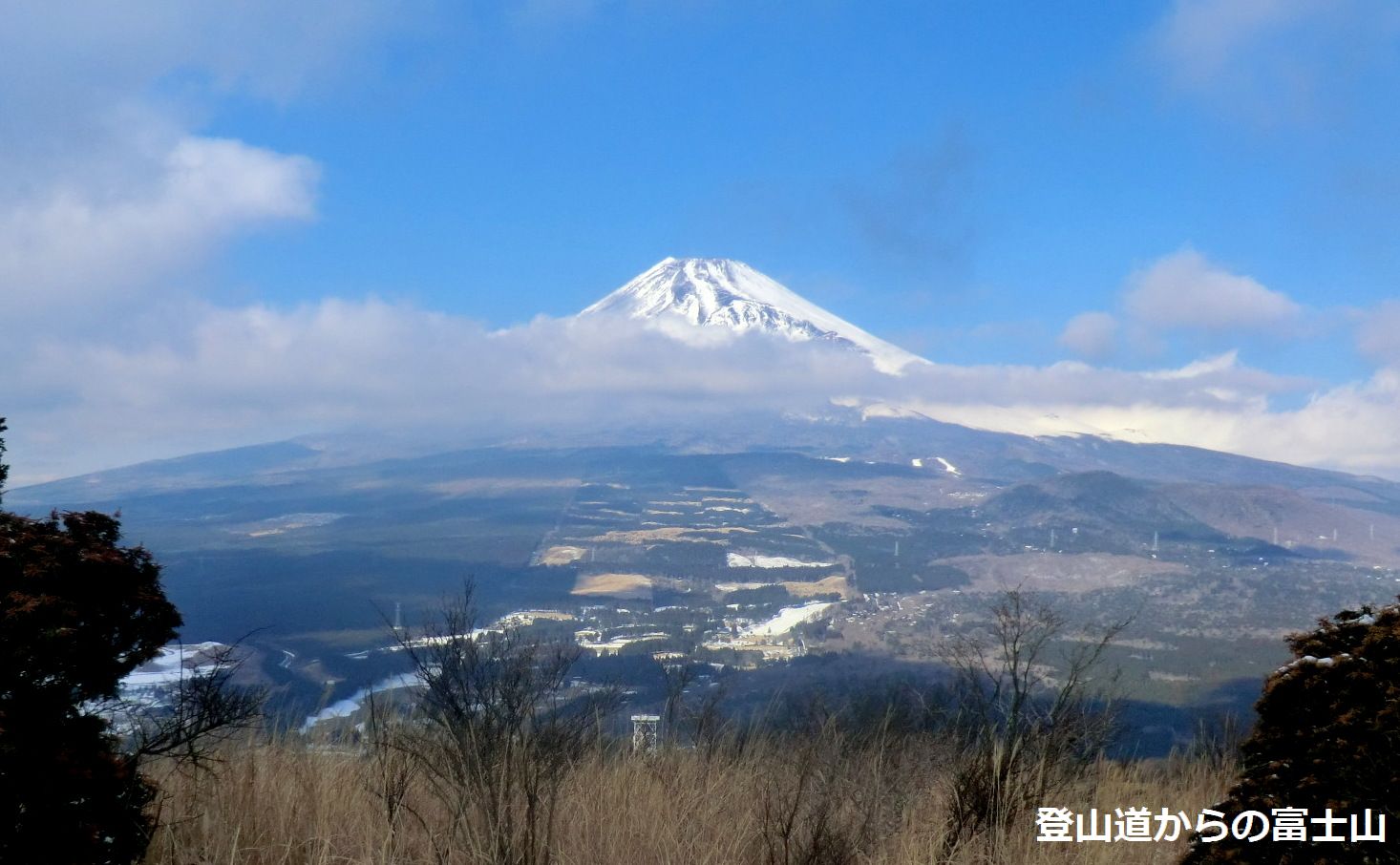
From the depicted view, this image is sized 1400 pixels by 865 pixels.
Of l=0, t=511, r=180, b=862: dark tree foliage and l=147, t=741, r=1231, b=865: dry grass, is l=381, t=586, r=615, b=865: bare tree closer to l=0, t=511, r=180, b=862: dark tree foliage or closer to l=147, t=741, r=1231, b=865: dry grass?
l=147, t=741, r=1231, b=865: dry grass

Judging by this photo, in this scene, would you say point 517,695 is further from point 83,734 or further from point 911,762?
point 911,762

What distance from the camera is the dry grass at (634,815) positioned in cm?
394

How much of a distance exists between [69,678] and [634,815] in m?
2.29

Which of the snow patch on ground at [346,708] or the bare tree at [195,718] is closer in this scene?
the bare tree at [195,718]

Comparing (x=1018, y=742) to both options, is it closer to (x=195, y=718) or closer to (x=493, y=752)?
(x=493, y=752)

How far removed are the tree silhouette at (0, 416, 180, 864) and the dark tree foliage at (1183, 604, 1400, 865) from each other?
372cm

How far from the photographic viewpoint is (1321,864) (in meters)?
3.00

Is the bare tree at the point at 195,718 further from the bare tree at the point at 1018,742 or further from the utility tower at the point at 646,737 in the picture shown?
the bare tree at the point at 1018,742

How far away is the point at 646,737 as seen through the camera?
6.23m

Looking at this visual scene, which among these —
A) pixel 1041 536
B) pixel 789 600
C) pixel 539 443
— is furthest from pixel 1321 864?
pixel 539 443

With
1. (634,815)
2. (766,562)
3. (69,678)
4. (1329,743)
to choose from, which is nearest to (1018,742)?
(1329,743)

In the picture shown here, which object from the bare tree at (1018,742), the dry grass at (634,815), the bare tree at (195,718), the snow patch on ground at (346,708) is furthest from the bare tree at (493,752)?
the bare tree at (1018,742)

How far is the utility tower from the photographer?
6.05 m

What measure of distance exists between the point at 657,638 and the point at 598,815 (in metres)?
21.3
